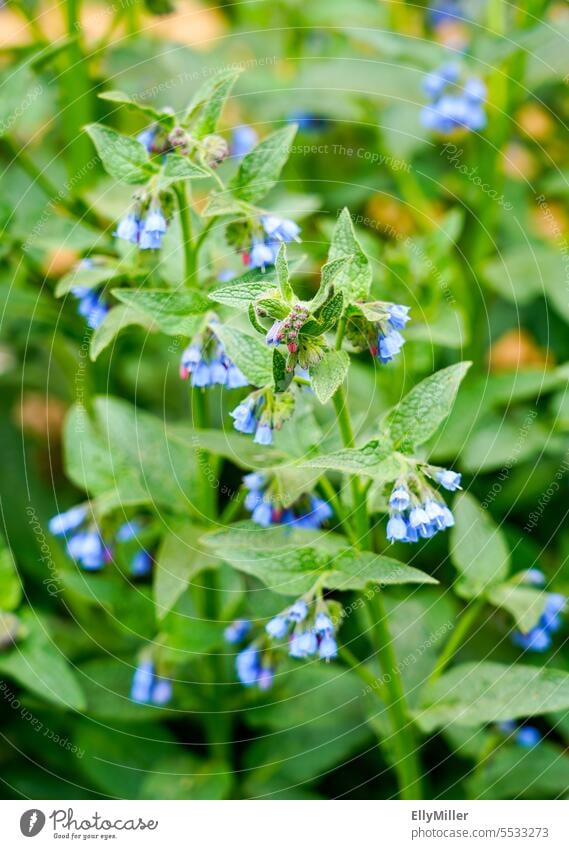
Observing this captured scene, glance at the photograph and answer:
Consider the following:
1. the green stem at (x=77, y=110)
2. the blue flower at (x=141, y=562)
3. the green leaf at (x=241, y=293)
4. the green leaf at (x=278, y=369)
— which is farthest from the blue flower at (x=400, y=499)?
the green stem at (x=77, y=110)

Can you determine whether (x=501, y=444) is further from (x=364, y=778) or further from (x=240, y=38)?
(x=240, y=38)

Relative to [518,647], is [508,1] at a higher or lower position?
higher

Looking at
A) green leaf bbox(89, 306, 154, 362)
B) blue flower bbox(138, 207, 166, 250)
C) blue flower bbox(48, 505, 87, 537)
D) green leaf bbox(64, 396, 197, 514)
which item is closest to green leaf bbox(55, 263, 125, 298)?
green leaf bbox(89, 306, 154, 362)

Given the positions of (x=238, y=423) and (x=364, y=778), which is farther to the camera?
(x=364, y=778)

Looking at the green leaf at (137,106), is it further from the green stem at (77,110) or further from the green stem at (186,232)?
the green stem at (77,110)

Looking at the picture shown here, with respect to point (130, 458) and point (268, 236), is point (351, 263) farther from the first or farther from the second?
point (130, 458)

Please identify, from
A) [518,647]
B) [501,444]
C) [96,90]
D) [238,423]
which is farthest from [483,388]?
[96,90]
